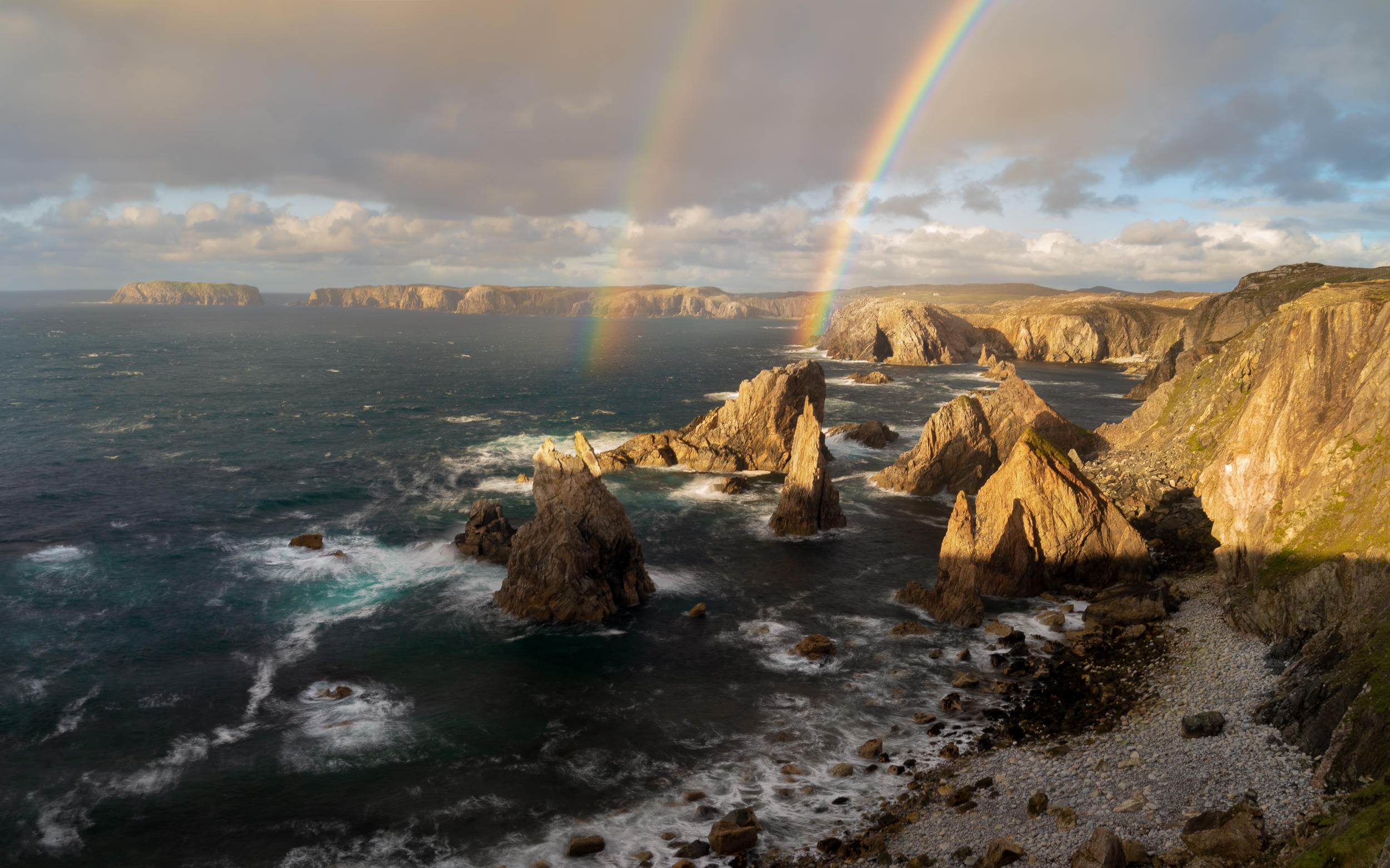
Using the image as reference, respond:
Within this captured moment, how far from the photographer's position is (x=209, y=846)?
23.2 metres

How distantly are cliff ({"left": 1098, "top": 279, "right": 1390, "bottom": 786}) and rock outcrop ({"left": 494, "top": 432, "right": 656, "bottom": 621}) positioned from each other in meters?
29.8

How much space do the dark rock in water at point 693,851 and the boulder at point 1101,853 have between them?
1044cm

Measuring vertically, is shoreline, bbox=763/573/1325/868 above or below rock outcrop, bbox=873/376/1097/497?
below

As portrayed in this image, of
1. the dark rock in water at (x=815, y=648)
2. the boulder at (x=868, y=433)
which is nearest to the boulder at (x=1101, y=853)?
the dark rock in water at (x=815, y=648)

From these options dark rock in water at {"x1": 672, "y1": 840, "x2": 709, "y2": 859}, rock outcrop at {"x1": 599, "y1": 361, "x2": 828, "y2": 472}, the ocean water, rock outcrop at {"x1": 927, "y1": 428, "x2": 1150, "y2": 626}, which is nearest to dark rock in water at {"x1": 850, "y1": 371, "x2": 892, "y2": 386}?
rock outcrop at {"x1": 599, "y1": 361, "x2": 828, "y2": 472}

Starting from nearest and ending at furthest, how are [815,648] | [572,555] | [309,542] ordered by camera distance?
1. [815,648]
2. [572,555]
3. [309,542]

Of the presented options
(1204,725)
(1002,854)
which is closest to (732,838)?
(1002,854)

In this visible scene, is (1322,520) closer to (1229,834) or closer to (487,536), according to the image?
(1229,834)

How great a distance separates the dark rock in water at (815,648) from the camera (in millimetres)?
35281

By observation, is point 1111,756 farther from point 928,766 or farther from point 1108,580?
point 1108,580

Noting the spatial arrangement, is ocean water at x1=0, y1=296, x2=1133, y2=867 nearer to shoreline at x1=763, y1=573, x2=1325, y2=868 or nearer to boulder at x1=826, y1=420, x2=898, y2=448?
shoreline at x1=763, y1=573, x2=1325, y2=868

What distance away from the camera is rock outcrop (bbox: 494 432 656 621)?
40.5 metres

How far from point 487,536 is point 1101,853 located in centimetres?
3951

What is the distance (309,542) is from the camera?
50.2 meters
